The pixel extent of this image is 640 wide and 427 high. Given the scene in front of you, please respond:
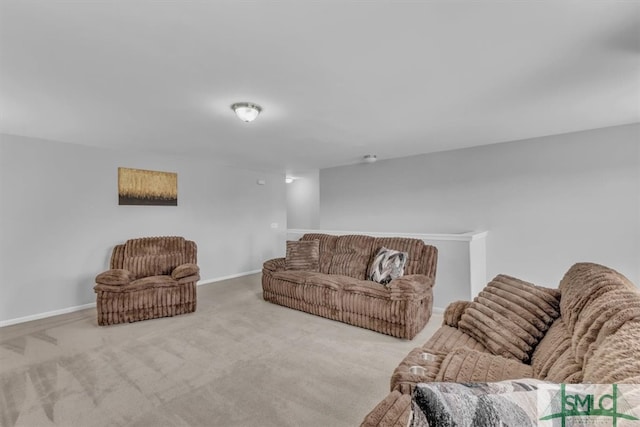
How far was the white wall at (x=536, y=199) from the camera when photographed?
361 cm

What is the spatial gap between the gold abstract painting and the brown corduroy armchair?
798 millimetres

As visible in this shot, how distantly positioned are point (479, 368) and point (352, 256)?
278 cm

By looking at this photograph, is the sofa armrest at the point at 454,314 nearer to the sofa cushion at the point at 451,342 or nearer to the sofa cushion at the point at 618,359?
the sofa cushion at the point at 451,342

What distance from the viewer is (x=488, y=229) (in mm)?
4461

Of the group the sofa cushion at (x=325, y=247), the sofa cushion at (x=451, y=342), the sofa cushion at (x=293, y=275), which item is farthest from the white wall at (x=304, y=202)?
the sofa cushion at (x=451, y=342)

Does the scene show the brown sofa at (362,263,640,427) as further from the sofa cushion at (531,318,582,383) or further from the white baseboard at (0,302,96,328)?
the white baseboard at (0,302,96,328)

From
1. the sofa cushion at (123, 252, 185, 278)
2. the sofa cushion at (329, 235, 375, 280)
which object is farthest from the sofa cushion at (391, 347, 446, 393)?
the sofa cushion at (123, 252, 185, 278)

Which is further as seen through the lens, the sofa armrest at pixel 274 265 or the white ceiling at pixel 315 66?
the sofa armrest at pixel 274 265

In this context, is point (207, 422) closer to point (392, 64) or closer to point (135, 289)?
point (135, 289)

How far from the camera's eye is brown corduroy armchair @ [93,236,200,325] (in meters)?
3.41

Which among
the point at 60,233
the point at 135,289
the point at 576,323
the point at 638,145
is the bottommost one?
the point at 135,289

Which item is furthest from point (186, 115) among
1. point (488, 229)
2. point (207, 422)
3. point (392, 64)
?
point (488, 229)

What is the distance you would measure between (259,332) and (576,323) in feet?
9.07
